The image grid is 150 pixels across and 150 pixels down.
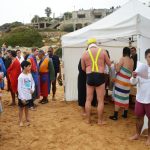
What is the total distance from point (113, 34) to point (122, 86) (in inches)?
49.7

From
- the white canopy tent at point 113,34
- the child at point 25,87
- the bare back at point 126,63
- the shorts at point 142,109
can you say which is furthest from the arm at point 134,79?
the child at point 25,87

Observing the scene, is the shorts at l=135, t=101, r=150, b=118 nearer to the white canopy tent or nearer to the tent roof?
the white canopy tent

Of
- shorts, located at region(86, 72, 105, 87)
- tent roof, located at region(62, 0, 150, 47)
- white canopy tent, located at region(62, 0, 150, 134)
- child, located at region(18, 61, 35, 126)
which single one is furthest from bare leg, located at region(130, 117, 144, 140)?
child, located at region(18, 61, 35, 126)

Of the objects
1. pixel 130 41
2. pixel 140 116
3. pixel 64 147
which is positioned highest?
pixel 130 41

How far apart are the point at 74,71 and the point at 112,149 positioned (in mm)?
4422

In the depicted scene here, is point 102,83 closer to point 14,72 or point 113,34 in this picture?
point 113,34

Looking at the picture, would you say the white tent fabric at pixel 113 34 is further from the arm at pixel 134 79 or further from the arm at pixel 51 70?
the arm at pixel 134 79

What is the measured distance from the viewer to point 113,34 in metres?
6.92

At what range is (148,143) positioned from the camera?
602cm

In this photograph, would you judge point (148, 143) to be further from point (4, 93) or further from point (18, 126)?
point (4, 93)

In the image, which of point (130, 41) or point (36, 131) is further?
point (130, 41)

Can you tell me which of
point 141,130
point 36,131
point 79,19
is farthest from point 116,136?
point 79,19

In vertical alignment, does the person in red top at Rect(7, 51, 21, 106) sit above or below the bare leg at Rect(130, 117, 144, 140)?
above

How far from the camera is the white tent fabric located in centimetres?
635
